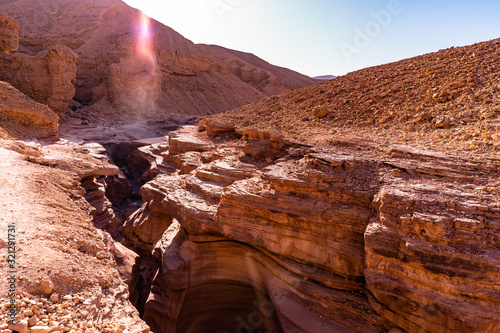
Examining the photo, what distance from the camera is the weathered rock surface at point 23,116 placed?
11.0 m

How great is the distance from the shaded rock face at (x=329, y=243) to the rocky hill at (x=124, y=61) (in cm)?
1558

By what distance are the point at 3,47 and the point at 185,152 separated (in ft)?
36.6

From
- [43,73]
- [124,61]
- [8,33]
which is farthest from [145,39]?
[8,33]

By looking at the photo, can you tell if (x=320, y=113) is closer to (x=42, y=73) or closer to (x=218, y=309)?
(x=218, y=309)

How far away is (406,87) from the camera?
8477 millimetres

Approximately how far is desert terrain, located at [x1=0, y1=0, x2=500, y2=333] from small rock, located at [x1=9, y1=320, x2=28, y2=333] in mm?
11

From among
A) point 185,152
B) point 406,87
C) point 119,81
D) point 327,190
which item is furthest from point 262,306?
point 119,81

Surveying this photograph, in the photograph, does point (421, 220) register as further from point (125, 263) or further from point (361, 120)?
point (125, 263)

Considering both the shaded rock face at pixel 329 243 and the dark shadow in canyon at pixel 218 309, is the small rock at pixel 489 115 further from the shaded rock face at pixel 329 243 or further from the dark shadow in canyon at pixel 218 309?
the dark shadow in canyon at pixel 218 309

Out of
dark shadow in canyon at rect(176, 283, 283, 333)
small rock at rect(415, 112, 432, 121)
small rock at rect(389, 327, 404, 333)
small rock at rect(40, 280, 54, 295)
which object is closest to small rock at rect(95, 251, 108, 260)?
small rock at rect(40, 280, 54, 295)

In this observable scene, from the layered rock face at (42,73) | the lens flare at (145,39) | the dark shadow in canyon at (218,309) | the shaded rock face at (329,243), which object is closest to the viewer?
the shaded rock face at (329,243)

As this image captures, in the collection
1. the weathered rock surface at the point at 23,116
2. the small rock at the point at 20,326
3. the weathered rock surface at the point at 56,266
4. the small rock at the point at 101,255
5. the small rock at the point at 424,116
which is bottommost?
the weathered rock surface at the point at 23,116

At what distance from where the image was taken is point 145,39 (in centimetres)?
2622

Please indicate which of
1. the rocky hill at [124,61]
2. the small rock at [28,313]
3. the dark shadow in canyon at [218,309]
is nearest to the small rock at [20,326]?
the small rock at [28,313]
